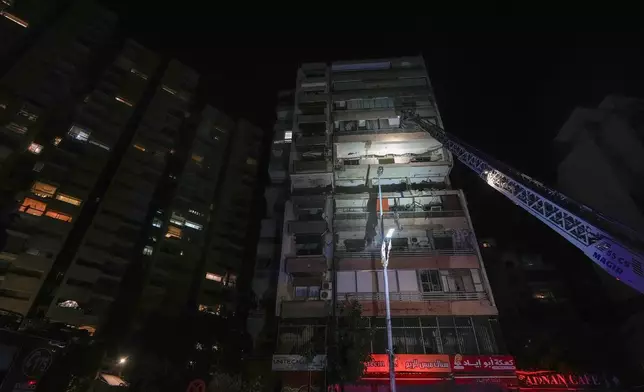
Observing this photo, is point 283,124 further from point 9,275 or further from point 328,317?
point 9,275

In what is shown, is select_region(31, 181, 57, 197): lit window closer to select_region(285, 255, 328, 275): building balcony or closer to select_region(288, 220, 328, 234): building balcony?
select_region(288, 220, 328, 234): building balcony

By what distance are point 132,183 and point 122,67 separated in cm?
2105

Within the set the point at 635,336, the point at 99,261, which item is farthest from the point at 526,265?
the point at 99,261

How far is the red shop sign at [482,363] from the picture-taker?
844 inches

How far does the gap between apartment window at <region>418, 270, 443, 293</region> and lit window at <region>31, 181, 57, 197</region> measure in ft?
145

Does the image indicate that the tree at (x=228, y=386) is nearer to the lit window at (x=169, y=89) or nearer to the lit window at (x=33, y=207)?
the lit window at (x=33, y=207)

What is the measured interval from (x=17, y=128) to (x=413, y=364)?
164 feet

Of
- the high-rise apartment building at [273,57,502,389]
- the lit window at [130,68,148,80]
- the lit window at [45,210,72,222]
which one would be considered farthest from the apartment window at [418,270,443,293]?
the lit window at [130,68,148,80]

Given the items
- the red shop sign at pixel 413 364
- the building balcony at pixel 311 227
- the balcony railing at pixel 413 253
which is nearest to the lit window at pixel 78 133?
the building balcony at pixel 311 227

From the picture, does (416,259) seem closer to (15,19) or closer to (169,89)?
(169,89)

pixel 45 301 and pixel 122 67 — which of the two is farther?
pixel 122 67

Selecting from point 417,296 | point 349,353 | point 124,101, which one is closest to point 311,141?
point 417,296

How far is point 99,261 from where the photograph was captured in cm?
4166

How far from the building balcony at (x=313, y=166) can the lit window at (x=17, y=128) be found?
34.0 meters
